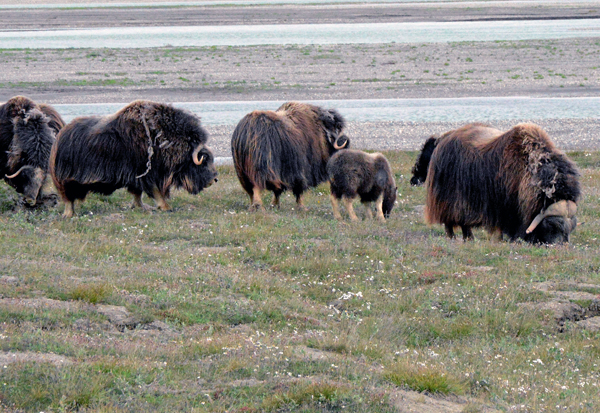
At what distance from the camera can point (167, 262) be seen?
7875 millimetres

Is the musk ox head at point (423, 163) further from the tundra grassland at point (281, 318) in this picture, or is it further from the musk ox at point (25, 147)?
the musk ox at point (25, 147)

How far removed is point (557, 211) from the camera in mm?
8852

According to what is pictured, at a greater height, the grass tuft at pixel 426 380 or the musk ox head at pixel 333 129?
the musk ox head at pixel 333 129

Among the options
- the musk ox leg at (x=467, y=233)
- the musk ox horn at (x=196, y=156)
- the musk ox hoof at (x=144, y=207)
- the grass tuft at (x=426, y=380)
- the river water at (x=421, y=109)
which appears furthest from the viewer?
the river water at (x=421, y=109)

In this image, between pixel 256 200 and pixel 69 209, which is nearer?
pixel 69 209

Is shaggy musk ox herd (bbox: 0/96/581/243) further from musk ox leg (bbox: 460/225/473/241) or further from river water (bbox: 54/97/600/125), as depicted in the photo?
river water (bbox: 54/97/600/125)

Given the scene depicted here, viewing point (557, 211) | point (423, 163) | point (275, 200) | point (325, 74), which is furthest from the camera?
point (325, 74)

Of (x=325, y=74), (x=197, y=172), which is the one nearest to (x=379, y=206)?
(x=197, y=172)

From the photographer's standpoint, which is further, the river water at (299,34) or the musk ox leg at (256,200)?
the river water at (299,34)

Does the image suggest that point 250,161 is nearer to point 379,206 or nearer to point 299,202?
point 299,202

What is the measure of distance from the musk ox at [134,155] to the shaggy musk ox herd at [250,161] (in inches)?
0.6

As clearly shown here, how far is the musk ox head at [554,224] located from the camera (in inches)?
348

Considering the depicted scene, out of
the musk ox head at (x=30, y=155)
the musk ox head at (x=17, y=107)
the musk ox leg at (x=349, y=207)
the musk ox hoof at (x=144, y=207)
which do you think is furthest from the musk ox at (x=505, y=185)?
the musk ox head at (x=17, y=107)

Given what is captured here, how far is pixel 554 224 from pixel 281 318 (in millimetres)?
3957
